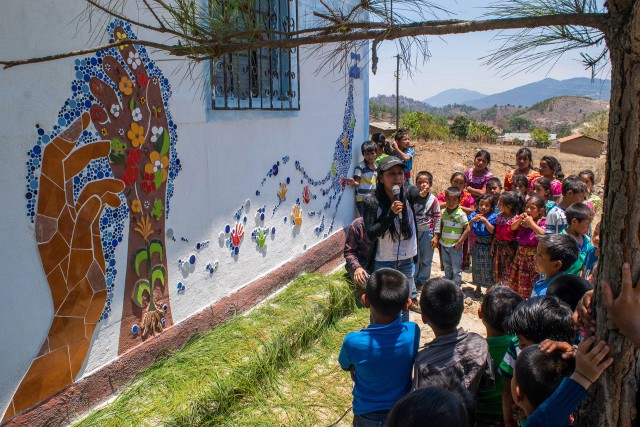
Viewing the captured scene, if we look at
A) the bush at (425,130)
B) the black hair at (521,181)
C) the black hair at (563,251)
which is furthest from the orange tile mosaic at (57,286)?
the bush at (425,130)

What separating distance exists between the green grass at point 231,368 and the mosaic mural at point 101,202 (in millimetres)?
Answer: 305

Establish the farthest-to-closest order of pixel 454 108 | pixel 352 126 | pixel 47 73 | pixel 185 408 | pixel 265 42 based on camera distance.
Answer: pixel 454 108
pixel 352 126
pixel 185 408
pixel 47 73
pixel 265 42

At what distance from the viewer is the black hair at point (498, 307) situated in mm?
2240

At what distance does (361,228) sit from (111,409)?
6.60 ft

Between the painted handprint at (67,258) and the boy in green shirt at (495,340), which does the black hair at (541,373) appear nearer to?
the boy in green shirt at (495,340)

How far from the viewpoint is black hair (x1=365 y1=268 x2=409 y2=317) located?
91.4 inches

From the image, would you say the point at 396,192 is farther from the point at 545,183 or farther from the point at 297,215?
the point at 545,183

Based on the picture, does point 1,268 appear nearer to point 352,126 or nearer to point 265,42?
point 265,42

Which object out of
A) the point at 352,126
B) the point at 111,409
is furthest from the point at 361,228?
the point at 352,126

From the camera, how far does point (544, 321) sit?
6.24ft

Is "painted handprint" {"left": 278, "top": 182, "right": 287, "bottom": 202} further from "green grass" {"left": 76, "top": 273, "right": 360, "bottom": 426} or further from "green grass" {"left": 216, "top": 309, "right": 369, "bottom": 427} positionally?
"green grass" {"left": 216, "top": 309, "right": 369, "bottom": 427}

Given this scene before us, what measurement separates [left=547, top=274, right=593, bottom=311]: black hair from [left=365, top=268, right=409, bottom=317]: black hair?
0.69 meters

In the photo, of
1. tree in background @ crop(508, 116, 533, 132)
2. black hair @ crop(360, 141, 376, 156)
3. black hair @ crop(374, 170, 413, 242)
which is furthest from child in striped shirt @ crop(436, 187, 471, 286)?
tree in background @ crop(508, 116, 533, 132)

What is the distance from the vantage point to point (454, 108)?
192 meters
